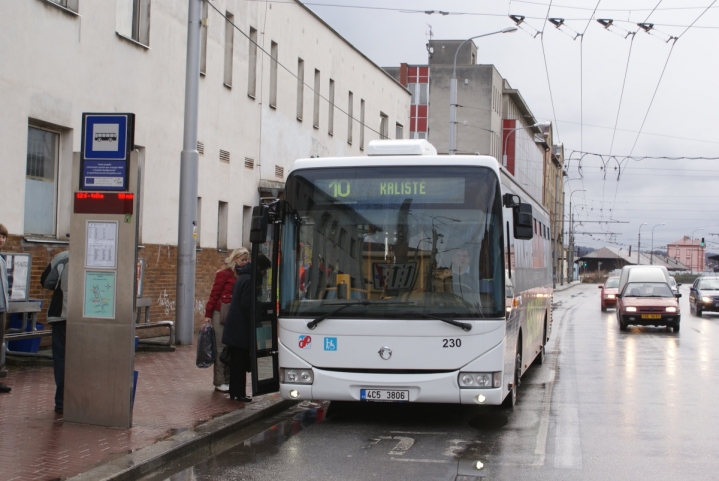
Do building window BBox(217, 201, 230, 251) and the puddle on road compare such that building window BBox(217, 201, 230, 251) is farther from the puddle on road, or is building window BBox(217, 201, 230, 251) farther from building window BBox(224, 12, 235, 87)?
the puddle on road

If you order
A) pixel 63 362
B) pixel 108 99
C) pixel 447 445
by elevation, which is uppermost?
pixel 108 99

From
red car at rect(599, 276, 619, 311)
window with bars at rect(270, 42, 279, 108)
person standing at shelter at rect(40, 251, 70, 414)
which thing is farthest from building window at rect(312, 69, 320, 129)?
person standing at shelter at rect(40, 251, 70, 414)

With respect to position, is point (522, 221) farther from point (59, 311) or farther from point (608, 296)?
point (608, 296)

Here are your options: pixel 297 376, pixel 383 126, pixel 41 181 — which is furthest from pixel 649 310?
pixel 297 376

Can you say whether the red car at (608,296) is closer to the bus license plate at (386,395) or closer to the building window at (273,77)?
the building window at (273,77)

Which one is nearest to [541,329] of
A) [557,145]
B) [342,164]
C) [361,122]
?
[342,164]

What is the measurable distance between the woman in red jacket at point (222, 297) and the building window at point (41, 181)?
510cm

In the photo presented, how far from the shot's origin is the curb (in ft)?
23.8

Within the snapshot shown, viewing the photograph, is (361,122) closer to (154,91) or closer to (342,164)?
(154,91)

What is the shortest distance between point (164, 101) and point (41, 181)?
4612mm

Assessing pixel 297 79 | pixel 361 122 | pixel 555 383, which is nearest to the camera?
pixel 555 383

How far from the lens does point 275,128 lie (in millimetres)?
27094

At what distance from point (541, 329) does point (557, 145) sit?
116890 mm

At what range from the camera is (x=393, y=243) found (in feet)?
31.6
